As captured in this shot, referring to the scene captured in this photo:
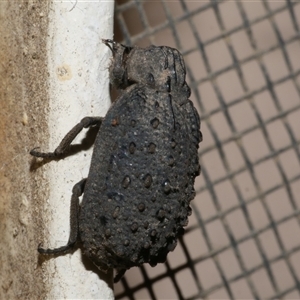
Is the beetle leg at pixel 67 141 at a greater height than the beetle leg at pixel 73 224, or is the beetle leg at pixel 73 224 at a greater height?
the beetle leg at pixel 67 141

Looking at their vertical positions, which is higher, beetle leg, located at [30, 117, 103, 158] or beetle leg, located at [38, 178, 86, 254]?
beetle leg, located at [30, 117, 103, 158]

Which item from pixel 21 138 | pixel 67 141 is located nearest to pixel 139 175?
pixel 67 141

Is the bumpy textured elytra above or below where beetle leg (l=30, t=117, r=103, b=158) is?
below

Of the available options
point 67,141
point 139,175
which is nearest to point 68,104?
point 67,141

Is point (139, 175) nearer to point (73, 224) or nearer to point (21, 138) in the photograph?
point (73, 224)

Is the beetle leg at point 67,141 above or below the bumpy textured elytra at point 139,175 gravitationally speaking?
above

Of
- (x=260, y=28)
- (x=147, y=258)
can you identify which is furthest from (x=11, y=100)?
(x=260, y=28)

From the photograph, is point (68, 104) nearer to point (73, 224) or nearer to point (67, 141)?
point (67, 141)

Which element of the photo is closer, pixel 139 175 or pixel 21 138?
pixel 139 175

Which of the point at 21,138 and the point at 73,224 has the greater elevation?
the point at 21,138
